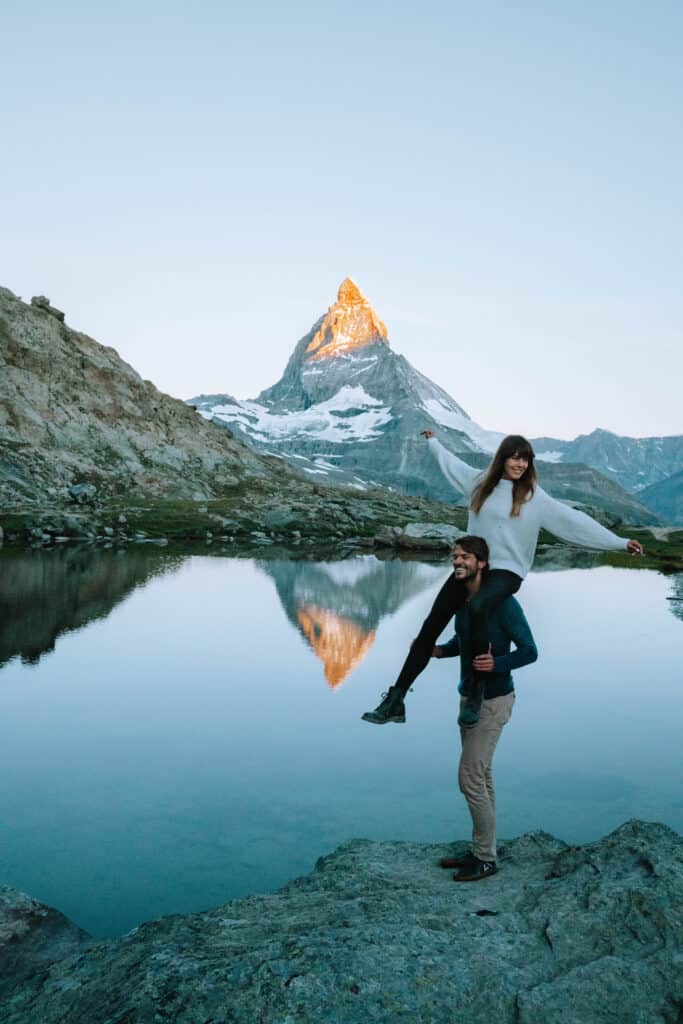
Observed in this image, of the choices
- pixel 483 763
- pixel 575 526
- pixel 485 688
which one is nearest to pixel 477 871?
pixel 483 763

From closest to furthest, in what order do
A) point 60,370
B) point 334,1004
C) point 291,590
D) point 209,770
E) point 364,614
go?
point 334,1004 < point 209,770 < point 364,614 < point 291,590 < point 60,370

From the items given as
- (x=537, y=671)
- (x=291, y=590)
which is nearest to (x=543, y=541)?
(x=291, y=590)

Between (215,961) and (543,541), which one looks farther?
(543,541)

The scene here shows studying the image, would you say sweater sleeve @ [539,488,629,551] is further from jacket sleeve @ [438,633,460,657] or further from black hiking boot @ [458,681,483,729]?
black hiking boot @ [458,681,483,729]

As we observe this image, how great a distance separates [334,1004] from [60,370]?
412ft

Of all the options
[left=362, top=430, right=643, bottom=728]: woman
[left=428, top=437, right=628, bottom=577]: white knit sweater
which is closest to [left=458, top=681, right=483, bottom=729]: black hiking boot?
[left=362, top=430, right=643, bottom=728]: woman

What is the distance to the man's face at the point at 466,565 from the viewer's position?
9438 mm

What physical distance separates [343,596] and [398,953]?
1550 inches

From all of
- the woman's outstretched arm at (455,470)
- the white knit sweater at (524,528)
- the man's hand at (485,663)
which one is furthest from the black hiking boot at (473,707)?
the woman's outstretched arm at (455,470)

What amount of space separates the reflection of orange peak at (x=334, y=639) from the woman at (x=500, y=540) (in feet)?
47.3

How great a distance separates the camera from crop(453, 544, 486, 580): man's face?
31.0 feet

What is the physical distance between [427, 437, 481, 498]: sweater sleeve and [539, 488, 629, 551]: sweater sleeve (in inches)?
45.4

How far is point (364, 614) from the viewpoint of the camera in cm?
3947

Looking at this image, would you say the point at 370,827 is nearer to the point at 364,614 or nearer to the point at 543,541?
the point at 364,614
